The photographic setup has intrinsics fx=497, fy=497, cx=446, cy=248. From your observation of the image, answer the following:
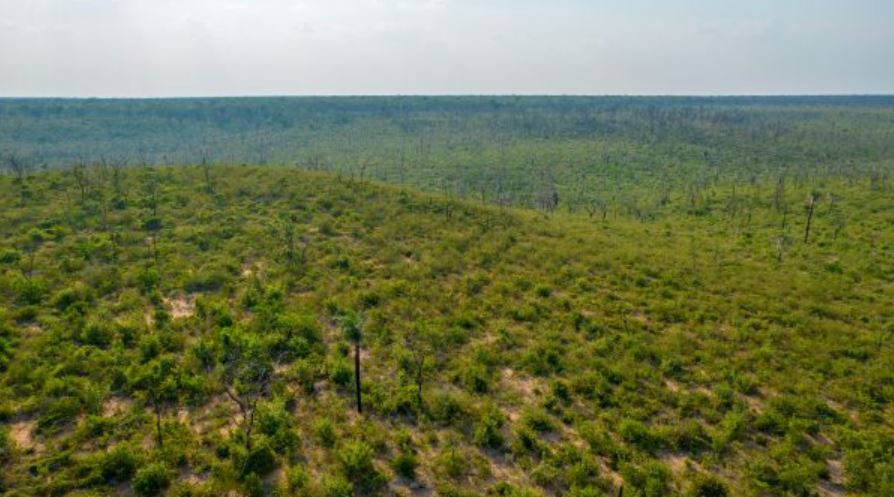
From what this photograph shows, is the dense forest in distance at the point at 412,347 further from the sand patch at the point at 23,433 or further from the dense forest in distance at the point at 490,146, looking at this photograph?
the dense forest in distance at the point at 490,146

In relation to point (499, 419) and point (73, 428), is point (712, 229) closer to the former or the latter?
point (499, 419)

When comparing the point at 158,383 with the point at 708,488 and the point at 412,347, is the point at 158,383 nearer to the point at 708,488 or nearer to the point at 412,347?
the point at 412,347

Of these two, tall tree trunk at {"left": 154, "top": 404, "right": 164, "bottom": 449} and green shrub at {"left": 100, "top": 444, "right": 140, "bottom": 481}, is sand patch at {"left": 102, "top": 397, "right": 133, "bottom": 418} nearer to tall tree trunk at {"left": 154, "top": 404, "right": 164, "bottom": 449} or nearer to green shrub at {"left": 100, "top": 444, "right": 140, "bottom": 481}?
tall tree trunk at {"left": 154, "top": 404, "right": 164, "bottom": 449}

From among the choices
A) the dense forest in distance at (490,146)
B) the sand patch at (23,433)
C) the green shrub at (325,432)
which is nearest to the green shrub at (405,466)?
the green shrub at (325,432)

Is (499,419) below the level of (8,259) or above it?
below

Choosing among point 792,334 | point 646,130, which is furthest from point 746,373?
point 646,130

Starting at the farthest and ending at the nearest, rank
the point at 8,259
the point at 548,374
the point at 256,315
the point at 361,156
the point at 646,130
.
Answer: the point at 646,130
the point at 361,156
the point at 8,259
the point at 256,315
the point at 548,374
